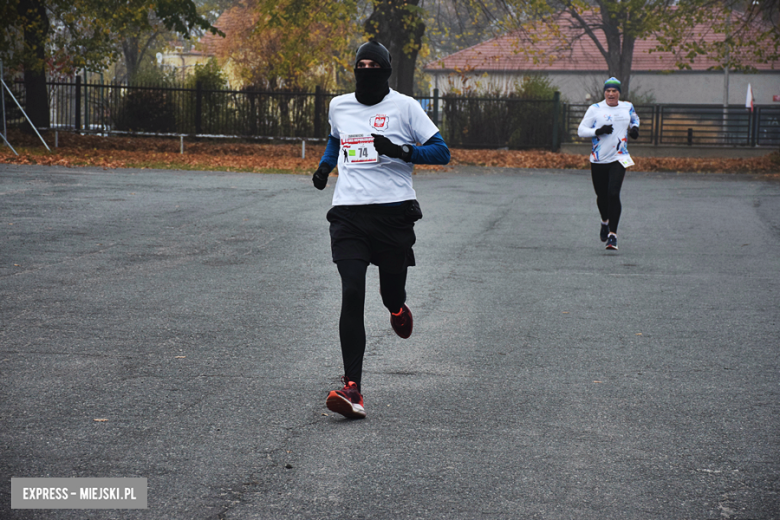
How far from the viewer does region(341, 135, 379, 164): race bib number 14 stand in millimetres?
4805

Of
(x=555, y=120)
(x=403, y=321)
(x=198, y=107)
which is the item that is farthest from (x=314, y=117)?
(x=403, y=321)

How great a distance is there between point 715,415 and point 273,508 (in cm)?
249

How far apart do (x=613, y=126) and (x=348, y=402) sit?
7.55 metres

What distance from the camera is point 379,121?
484 cm

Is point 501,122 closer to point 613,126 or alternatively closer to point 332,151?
point 613,126

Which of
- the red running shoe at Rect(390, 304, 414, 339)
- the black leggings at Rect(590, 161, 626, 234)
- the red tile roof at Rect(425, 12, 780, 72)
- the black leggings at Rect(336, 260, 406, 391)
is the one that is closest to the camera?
the black leggings at Rect(336, 260, 406, 391)

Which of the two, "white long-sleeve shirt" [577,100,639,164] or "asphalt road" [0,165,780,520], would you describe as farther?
"white long-sleeve shirt" [577,100,639,164]

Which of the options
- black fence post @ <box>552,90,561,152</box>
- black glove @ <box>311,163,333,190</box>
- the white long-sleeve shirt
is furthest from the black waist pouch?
black fence post @ <box>552,90,561,152</box>

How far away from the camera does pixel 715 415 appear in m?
4.62

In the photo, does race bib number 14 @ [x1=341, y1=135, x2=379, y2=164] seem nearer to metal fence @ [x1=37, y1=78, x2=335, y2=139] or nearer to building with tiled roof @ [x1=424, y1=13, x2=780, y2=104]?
metal fence @ [x1=37, y1=78, x2=335, y2=139]

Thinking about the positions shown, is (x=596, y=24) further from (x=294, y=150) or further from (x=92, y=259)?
(x=92, y=259)

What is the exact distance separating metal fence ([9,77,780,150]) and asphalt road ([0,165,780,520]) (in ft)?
60.5

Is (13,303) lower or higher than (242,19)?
lower

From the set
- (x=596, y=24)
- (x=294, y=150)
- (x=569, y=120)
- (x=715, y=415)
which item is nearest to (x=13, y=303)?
(x=715, y=415)
